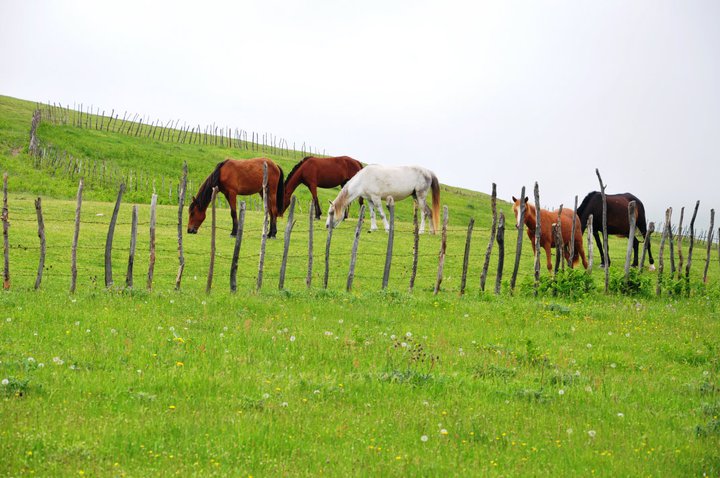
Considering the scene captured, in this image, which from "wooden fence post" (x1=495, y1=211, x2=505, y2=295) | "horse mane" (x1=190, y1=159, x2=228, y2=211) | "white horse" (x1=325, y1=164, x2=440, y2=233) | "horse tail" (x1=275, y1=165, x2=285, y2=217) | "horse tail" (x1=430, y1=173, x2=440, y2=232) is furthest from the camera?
"horse tail" (x1=430, y1=173, x2=440, y2=232)

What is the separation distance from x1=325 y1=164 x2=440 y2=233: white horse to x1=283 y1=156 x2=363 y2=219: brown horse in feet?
6.19

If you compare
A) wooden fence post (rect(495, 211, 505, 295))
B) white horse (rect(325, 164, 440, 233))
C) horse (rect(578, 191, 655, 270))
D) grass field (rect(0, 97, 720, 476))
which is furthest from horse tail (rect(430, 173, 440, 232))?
grass field (rect(0, 97, 720, 476))

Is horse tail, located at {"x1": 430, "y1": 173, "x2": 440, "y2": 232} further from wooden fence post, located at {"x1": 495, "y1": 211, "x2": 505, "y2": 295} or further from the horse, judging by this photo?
wooden fence post, located at {"x1": 495, "y1": 211, "x2": 505, "y2": 295}

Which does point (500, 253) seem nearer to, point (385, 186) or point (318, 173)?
point (385, 186)

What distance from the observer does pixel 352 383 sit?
8.31m

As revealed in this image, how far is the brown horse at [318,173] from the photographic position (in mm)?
28156

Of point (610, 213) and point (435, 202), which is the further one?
point (435, 202)

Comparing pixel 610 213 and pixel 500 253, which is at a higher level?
pixel 610 213

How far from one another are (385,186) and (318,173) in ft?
10.9

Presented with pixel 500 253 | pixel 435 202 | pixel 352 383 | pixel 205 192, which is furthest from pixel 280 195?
pixel 352 383

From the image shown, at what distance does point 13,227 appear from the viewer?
2175 cm

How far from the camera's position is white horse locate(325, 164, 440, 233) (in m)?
26.7

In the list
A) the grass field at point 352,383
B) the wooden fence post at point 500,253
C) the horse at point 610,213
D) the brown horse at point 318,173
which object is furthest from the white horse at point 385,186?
the grass field at point 352,383

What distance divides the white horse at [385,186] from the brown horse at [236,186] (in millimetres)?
2174
